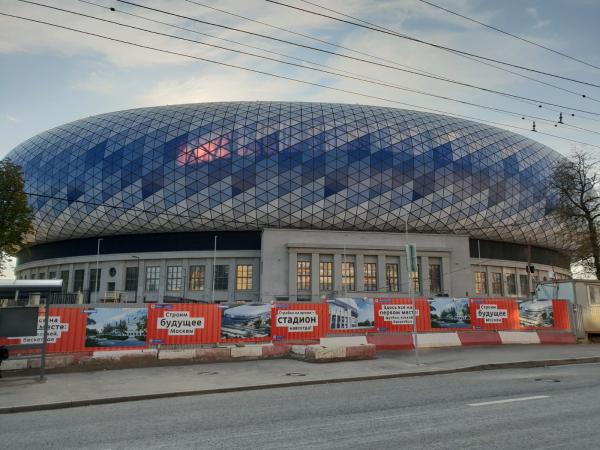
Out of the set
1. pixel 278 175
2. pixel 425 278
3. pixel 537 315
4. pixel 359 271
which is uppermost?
pixel 278 175

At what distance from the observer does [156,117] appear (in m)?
65.8

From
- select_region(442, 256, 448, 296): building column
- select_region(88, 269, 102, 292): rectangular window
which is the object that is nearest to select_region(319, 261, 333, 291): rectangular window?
select_region(442, 256, 448, 296): building column

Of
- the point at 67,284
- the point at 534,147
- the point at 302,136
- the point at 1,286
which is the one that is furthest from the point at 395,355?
the point at 534,147

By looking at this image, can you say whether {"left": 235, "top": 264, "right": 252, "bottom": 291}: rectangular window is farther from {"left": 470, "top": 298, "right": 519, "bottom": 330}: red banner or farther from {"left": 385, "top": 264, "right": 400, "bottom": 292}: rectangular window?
{"left": 470, "top": 298, "right": 519, "bottom": 330}: red banner

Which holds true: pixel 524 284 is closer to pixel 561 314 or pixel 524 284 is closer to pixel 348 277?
pixel 348 277

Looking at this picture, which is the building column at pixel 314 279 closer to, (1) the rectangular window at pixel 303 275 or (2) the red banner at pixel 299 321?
(1) the rectangular window at pixel 303 275

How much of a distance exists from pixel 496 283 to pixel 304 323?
54.6m

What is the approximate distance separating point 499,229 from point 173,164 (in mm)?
45467

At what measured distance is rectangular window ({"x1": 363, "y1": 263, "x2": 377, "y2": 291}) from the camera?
5825 centimetres

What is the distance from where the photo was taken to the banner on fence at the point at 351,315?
67.2 feet

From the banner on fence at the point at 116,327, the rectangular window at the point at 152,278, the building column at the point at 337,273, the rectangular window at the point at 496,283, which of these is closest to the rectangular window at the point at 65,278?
the rectangular window at the point at 152,278

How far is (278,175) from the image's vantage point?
58.9 meters

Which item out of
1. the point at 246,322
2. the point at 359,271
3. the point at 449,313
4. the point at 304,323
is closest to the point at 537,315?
the point at 449,313

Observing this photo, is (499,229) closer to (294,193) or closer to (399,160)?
(399,160)
